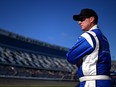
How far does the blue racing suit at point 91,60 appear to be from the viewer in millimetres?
3262

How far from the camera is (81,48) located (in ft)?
10.8

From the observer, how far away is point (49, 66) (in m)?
62.6

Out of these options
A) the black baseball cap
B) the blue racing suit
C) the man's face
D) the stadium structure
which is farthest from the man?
the stadium structure

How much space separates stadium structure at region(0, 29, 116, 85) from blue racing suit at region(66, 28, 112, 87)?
31.9 meters

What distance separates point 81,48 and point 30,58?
57.7 m

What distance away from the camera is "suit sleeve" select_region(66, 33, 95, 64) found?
328 cm

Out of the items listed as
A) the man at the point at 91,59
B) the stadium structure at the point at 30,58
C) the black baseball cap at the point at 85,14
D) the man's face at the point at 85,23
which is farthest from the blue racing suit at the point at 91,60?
the stadium structure at the point at 30,58

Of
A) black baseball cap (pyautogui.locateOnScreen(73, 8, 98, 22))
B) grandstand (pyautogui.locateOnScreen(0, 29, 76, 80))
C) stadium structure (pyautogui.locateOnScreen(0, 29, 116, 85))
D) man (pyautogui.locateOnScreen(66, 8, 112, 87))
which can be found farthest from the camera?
grandstand (pyautogui.locateOnScreen(0, 29, 76, 80))

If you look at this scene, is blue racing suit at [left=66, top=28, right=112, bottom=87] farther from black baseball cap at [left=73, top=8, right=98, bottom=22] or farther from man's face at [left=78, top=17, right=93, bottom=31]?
black baseball cap at [left=73, top=8, right=98, bottom=22]

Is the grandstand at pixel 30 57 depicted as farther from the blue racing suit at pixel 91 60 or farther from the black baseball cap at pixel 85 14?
the blue racing suit at pixel 91 60

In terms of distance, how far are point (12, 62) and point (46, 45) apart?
23737 mm

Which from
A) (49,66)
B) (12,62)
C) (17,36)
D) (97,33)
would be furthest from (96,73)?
(49,66)

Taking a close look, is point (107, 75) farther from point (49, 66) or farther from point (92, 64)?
point (49, 66)

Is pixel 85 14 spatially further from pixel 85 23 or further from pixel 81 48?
pixel 81 48
